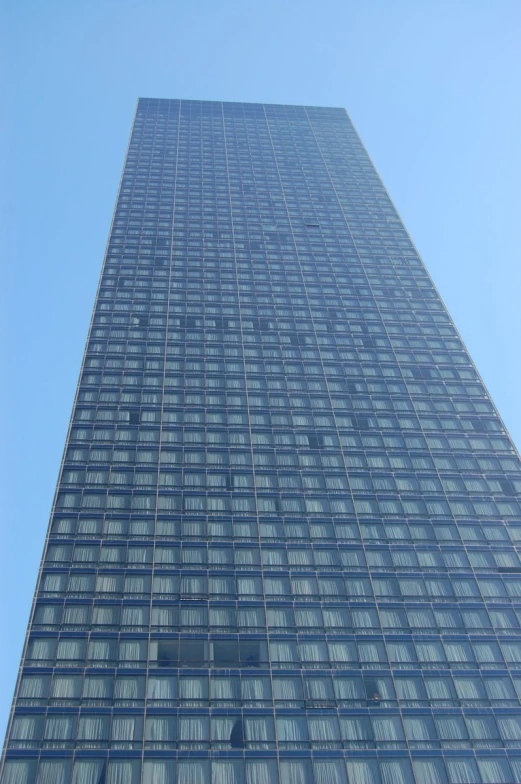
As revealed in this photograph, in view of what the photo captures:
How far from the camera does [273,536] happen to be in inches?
3388

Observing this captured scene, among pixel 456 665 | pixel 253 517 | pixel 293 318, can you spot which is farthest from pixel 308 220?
pixel 456 665

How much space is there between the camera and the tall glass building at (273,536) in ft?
221

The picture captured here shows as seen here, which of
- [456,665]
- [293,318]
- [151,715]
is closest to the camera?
[151,715]

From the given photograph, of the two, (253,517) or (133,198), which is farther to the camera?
(133,198)

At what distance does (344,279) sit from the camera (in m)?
132

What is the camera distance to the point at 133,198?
491 feet

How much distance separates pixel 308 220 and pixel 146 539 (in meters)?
84.4

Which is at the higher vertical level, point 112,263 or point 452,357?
point 112,263

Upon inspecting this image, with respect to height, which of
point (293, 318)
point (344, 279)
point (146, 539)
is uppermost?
point (344, 279)

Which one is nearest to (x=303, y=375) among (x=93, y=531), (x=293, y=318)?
(x=293, y=318)

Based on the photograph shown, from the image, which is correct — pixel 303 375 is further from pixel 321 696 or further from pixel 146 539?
pixel 321 696

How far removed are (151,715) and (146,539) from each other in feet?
67.7

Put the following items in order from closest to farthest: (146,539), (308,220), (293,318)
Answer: (146,539) → (293,318) → (308,220)

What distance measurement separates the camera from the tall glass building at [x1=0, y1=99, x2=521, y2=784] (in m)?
67.5
